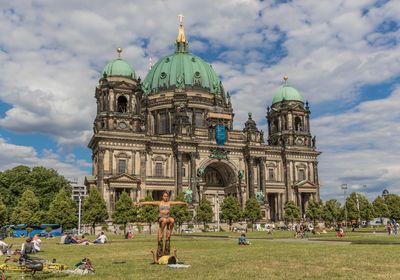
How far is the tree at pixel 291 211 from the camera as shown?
254 ft

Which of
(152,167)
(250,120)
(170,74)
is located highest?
(170,74)

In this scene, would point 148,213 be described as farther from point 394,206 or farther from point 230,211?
point 394,206

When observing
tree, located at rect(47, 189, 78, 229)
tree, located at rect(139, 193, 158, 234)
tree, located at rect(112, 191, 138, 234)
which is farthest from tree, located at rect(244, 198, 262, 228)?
tree, located at rect(47, 189, 78, 229)

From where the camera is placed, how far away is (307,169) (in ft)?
286

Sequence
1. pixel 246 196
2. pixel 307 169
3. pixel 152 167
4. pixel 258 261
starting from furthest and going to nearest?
pixel 307 169, pixel 246 196, pixel 152 167, pixel 258 261

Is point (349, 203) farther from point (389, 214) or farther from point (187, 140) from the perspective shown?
point (187, 140)

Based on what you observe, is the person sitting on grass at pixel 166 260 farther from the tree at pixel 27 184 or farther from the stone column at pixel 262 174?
the tree at pixel 27 184

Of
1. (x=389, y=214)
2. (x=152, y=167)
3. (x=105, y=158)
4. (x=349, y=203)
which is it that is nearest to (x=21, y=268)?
(x=105, y=158)

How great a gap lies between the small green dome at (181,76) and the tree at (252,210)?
30685 mm

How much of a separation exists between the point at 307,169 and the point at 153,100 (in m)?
38.0

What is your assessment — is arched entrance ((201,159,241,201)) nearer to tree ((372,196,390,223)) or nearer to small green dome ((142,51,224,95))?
small green dome ((142,51,224,95))

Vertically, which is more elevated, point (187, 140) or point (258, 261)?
point (187, 140)

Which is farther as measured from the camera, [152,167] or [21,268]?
[152,167]

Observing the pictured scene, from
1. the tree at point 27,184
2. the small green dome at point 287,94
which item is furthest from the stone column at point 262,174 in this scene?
the tree at point 27,184
